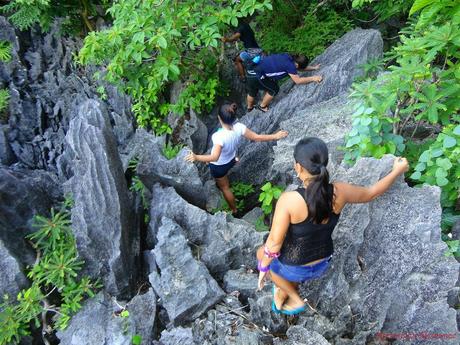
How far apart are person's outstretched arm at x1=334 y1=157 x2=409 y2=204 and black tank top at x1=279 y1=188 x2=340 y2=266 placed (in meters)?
0.18

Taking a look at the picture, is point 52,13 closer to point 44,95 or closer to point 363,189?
point 44,95

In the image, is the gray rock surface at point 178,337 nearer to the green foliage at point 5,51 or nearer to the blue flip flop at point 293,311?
→ the blue flip flop at point 293,311

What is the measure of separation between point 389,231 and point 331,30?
18.4 feet

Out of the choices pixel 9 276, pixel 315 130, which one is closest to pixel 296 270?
pixel 315 130

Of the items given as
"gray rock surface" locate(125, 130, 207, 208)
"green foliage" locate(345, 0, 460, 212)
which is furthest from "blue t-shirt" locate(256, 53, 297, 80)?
"green foliage" locate(345, 0, 460, 212)

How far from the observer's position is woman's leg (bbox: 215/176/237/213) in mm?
6289

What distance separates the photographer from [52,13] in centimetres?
977

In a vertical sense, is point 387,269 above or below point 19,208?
below

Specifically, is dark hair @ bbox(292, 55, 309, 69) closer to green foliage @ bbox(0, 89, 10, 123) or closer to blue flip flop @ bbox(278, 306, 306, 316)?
blue flip flop @ bbox(278, 306, 306, 316)

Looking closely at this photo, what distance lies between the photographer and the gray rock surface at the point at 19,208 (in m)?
5.01

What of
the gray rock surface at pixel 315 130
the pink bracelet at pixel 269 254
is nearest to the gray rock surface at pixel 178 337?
the pink bracelet at pixel 269 254

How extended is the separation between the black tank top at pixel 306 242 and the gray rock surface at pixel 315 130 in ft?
5.92

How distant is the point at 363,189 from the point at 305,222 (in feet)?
2.14

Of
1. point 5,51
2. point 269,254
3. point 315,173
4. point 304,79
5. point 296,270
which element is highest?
point 5,51
